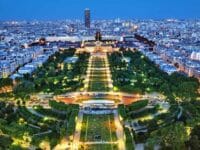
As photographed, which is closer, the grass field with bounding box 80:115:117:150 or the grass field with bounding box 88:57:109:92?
the grass field with bounding box 80:115:117:150

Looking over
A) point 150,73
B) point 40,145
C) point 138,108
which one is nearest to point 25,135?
point 40,145

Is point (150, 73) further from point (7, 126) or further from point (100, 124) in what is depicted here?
point (7, 126)

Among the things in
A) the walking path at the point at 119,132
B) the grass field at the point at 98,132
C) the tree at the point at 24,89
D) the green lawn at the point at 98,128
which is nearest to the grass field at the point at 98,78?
the tree at the point at 24,89

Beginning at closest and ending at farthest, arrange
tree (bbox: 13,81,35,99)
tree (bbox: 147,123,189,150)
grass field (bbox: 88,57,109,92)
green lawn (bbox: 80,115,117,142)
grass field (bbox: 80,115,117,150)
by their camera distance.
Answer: tree (bbox: 147,123,189,150), grass field (bbox: 80,115,117,150), green lawn (bbox: 80,115,117,142), tree (bbox: 13,81,35,99), grass field (bbox: 88,57,109,92)

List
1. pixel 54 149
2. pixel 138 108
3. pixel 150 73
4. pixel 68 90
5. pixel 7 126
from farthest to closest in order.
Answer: pixel 150 73 → pixel 68 90 → pixel 138 108 → pixel 7 126 → pixel 54 149

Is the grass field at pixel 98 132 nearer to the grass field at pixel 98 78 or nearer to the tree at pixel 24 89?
the tree at pixel 24 89

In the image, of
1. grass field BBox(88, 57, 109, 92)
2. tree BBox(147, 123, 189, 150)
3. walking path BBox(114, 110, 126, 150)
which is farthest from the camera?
grass field BBox(88, 57, 109, 92)

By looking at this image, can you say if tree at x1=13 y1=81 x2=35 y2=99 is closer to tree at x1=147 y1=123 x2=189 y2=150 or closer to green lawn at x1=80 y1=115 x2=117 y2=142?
green lawn at x1=80 y1=115 x2=117 y2=142

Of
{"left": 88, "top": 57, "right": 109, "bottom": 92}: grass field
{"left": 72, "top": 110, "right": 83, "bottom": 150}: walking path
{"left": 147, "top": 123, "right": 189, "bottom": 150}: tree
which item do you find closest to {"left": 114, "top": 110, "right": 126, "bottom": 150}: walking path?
{"left": 147, "top": 123, "right": 189, "bottom": 150}: tree
